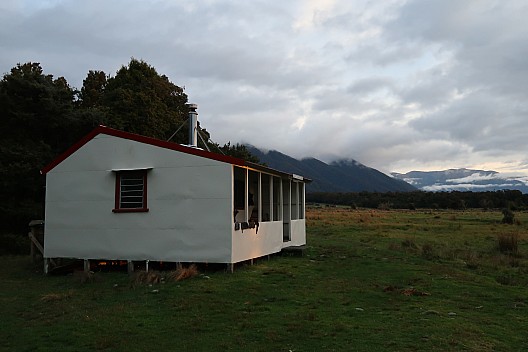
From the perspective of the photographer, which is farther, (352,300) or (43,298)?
(43,298)

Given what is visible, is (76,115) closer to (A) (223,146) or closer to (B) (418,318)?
(A) (223,146)

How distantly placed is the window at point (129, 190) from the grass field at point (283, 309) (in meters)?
2.15

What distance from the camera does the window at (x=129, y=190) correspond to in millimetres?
15102

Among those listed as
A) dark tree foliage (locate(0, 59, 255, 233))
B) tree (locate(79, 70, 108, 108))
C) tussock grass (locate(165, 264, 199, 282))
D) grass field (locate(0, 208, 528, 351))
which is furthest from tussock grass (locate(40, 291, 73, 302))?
tree (locate(79, 70, 108, 108))

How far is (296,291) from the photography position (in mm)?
11773

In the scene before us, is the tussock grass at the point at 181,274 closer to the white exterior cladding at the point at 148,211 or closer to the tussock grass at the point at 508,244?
the white exterior cladding at the point at 148,211

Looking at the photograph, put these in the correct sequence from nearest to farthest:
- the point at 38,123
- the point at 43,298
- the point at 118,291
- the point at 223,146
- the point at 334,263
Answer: the point at 43,298 < the point at 118,291 < the point at 334,263 < the point at 38,123 < the point at 223,146

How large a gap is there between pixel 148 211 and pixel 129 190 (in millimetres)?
1088

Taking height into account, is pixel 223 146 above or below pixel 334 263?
above

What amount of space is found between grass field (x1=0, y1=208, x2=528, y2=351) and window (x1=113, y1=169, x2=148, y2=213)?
2147mm

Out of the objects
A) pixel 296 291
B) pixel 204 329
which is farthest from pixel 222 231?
pixel 204 329

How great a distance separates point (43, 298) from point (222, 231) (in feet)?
16.0

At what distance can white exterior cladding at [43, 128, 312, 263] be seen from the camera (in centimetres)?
1423

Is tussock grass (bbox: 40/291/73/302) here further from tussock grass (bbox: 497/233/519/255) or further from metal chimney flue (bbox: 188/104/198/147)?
tussock grass (bbox: 497/233/519/255)
